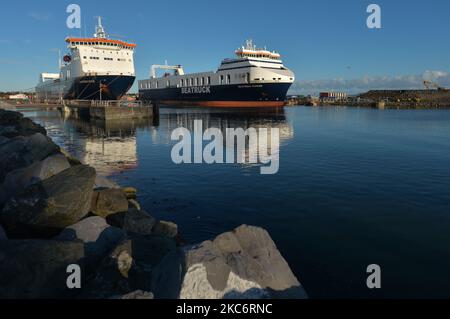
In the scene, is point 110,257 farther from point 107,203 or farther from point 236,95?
point 236,95

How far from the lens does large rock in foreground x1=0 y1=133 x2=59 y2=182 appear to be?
1216 centimetres

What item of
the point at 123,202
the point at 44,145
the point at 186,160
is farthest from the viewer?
the point at 186,160

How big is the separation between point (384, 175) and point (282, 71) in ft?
245

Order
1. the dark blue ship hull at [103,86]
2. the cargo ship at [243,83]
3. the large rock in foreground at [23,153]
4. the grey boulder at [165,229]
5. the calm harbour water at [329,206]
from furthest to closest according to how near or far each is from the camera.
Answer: the cargo ship at [243,83] → the dark blue ship hull at [103,86] → the large rock in foreground at [23,153] → the grey boulder at [165,229] → the calm harbour water at [329,206]

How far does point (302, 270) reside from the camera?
8234 mm

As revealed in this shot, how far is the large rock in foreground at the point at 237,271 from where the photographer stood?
5.79m

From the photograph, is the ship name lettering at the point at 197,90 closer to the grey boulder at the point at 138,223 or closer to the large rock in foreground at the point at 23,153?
the large rock in foreground at the point at 23,153

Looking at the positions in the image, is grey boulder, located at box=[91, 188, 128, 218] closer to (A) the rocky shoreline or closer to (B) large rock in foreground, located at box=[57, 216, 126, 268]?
(A) the rocky shoreline

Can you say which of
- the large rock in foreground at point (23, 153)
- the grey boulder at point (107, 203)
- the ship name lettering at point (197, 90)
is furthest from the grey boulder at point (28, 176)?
the ship name lettering at point (197, 90)

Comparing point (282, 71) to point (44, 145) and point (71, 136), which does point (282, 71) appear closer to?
point (71, 136)

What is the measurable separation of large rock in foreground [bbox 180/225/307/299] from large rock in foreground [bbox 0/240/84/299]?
6.92ft

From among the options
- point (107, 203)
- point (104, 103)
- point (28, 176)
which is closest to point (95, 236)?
point (107, 203)

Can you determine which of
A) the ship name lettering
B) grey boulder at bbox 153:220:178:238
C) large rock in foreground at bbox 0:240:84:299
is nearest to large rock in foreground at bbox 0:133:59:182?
grey boulder at bbox 153:220:178:238
